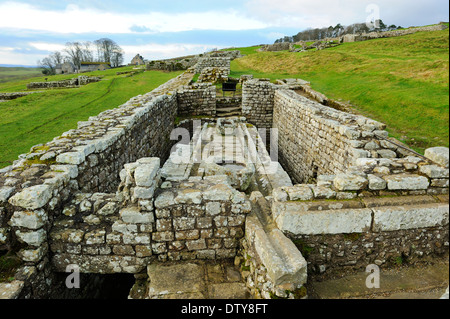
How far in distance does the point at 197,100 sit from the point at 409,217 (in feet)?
41.1

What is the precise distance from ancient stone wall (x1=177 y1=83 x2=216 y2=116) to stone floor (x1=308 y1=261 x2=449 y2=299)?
12.4 meters

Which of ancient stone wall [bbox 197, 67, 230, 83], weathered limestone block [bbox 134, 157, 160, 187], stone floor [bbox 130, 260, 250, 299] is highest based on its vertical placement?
ancient stone wall [bbox 197, 67, 230, 83]

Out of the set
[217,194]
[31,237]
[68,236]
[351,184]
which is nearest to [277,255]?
[217,194]

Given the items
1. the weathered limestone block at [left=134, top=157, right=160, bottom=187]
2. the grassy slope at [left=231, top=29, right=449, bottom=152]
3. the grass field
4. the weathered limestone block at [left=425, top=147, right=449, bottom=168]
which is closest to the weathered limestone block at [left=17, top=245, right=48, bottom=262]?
the weathered limestone block at [left=134, top=157, right=160, bottom=187]

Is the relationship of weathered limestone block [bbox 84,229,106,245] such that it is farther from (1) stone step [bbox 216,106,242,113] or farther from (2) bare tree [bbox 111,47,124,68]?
(2) bare tree [bbox 111,47,124,68]

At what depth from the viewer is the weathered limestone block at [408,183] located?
3.84 meters

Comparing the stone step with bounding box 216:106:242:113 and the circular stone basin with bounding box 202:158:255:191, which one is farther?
the stone step with bounding box 216:106:242:113

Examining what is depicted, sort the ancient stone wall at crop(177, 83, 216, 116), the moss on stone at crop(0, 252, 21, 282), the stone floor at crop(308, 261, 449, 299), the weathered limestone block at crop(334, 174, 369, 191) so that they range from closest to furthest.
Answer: the stone floor at crop(308, 261, 449, 299)
the moss on stone at crop(0, 252, 21, 282)
the weathered limestone block at crop(334, 174, 369, 191)
the ancient stone wall at crop(177, 83, 216, 116)

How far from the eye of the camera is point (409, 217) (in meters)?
3.66

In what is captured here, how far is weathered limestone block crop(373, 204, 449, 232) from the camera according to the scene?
3635 mm

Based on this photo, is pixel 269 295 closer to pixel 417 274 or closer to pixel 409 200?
pixel 417 274

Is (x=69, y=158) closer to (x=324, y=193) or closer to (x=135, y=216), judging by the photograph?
(x=135, y=216)
